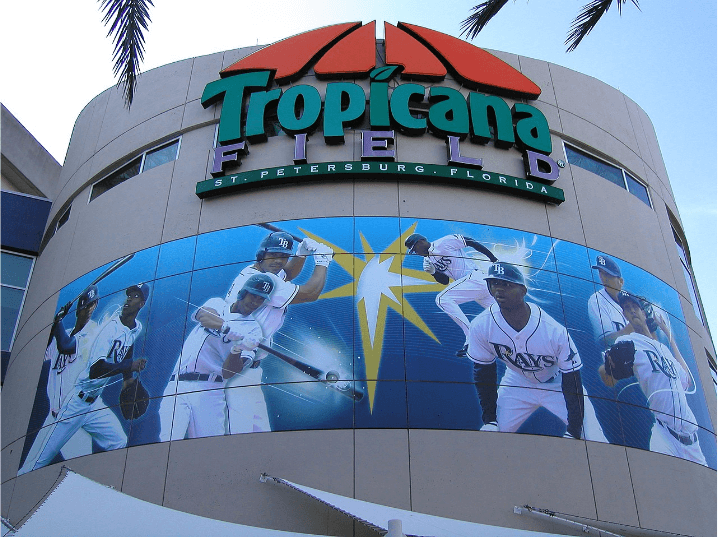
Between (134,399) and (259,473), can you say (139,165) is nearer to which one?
(134,399)

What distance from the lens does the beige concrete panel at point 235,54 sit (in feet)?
65.0

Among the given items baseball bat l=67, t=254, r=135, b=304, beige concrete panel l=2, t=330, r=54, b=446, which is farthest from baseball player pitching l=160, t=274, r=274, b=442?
beige concrete panel l=2, t=330, r=54, b=446

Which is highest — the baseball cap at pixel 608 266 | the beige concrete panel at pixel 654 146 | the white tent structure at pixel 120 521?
the beige concrete panel at pixel 654 146

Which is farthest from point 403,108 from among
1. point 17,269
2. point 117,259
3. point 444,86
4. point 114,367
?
point 17,269

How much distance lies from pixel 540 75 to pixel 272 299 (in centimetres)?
1053

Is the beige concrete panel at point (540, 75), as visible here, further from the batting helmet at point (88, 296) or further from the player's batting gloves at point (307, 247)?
the batting helmet at point (88, 296)

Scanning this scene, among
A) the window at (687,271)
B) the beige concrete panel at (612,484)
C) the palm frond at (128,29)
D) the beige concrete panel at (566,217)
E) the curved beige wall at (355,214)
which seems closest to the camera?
the palm frond at (128,29)

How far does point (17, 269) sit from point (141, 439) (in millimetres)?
10000

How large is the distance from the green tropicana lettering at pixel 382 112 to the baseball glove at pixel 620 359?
17.7 ft

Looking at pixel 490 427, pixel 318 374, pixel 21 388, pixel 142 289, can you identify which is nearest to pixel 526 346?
pixel 490 427

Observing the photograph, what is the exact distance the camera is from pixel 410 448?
13141 millimetres

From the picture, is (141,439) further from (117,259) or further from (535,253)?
(535,253)

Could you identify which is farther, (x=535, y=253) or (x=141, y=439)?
(x=535, y=253)

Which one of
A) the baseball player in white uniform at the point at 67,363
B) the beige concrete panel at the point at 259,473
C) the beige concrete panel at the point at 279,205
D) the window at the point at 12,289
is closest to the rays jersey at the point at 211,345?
the beige concrete panel at the point at 259,473
